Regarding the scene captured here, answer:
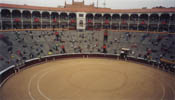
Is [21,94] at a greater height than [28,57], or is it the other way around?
[28,57]

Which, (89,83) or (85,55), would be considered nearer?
(89,83)

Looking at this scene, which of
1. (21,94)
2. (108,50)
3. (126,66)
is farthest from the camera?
(108,50)

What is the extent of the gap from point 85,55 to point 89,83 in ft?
60.9

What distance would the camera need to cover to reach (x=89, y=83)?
24906 millimetres

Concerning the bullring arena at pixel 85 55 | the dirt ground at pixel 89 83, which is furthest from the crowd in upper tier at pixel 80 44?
the dirt ground at pixel 89 83

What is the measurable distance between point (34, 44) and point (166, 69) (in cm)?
3810

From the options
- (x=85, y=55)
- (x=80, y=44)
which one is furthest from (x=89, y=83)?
(x=80, y=44)

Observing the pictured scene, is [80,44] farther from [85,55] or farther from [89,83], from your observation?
[89,83]

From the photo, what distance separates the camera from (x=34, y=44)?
42.9 meters

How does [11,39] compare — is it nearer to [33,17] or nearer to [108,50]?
[33,17]

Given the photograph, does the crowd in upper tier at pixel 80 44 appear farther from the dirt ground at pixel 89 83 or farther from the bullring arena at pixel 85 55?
the dirt ground at pixel 89 83

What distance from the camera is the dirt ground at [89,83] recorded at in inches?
814

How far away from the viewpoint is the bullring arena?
2242cm

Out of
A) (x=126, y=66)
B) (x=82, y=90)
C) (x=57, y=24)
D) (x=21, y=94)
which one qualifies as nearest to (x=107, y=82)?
(x=82, y=90)
